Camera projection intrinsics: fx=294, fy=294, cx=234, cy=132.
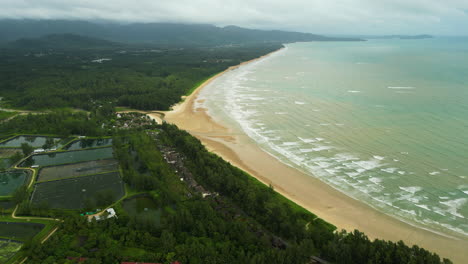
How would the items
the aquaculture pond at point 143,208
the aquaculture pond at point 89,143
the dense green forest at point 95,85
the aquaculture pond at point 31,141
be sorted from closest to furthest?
the aquaculture pond at point 143,208 < the aquaculture pond at point 89,143 < the aquaculture pond at point 31,141 < the dense green forest at point 95,85

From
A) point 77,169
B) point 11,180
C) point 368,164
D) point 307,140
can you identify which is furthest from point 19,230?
point 368,164

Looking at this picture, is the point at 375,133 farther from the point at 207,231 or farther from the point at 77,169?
the point at 77,169

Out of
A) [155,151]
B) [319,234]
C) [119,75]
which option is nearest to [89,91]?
[119,75]

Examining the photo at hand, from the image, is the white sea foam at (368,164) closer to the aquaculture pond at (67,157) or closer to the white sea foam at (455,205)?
the white sea foam at (455,205)

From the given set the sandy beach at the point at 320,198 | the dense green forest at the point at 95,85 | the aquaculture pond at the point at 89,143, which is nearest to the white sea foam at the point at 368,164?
the sandy beach at the point at 320,198

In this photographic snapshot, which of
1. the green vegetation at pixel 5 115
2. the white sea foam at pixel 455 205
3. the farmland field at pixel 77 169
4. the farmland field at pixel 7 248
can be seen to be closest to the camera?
the farmland field at pixel 7 248

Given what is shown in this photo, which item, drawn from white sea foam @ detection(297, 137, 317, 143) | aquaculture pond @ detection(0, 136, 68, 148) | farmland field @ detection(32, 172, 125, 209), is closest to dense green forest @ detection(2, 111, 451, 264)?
farmland field @ detection(32, 172, 125, 209)

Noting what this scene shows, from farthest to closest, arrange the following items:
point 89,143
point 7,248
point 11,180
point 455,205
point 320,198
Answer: point 89,143, point 11,180, point 320,198, point 455,205, point 7,248
